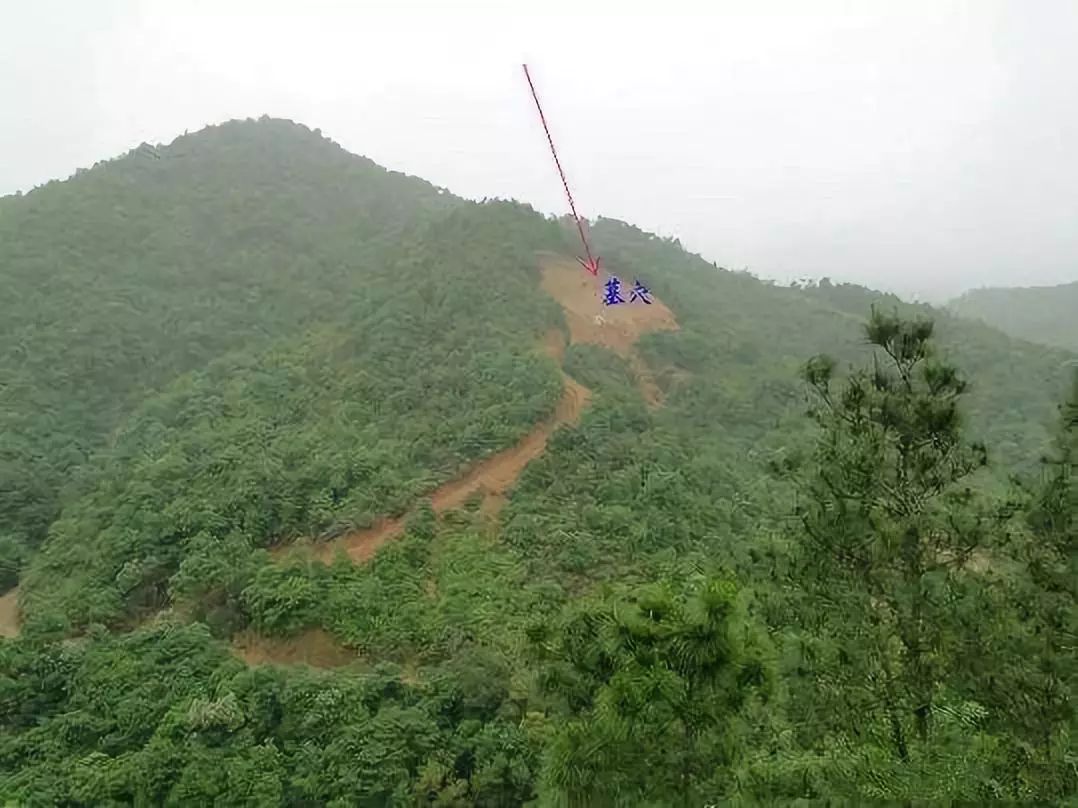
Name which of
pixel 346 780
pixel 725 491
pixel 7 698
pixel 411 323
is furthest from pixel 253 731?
pixel 411 323

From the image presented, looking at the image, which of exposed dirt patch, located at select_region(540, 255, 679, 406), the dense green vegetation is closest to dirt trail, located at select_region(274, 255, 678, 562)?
exposed dirt patch, located at select_region(540, 255, 679, 406)

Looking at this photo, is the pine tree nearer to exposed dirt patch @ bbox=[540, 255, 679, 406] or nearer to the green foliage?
the green foliage

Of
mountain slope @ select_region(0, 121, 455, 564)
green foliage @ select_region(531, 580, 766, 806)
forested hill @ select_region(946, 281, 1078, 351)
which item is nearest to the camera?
green foliage @ select_region(531, 580, 766, 806)

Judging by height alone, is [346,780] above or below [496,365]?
below

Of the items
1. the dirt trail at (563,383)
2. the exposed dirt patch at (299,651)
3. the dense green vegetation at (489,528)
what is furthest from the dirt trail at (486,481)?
the exposed dirt patch at (299,651)

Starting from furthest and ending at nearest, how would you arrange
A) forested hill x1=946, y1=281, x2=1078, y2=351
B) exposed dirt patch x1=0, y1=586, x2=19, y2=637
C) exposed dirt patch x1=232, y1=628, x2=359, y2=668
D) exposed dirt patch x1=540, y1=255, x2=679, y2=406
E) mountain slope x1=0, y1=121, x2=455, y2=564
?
1. forested hill x1=946, y1=281, x2=1078, y2=351
2. mountain slope x1=0, y1=121, x2=455, y2=564
3. exposed dirt patch x1=540, y1=255, x2=679, y2=406
4. exposed dirt patch x1=0, y1=586, x2=19, y2=637
5. exposed dirt patch x1=232, y1=628, x2=359, y2=668

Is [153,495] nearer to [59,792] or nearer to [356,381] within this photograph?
[356,381]
